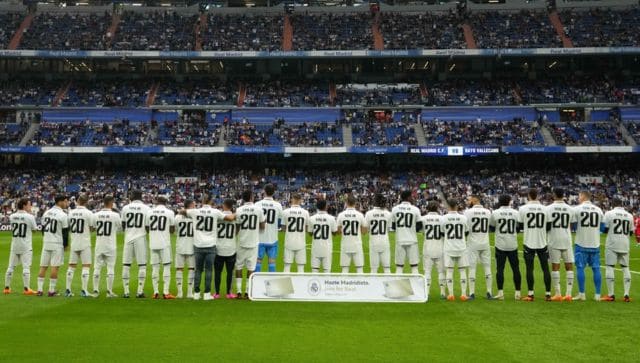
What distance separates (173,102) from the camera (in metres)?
59.9

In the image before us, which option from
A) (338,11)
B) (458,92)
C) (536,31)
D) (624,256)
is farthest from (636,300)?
(338,11)

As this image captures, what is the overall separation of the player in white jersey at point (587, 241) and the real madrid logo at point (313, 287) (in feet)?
19.8

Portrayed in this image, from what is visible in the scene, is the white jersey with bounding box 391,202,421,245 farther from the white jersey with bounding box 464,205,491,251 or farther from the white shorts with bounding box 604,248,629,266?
the white shorts with bounding box 604,248,629,266

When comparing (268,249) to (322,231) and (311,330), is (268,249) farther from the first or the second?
(311,330)

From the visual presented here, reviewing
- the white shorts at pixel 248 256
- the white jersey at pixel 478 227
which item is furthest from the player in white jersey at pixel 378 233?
the white shorts at pixel 248 256

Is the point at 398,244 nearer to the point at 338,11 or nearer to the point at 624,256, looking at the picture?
the point at 624,256

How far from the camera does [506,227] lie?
14.1 meters

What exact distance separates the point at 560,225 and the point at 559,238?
0.30 metres

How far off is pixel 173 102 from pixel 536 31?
36.5m

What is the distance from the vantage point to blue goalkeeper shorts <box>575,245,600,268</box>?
1420cm

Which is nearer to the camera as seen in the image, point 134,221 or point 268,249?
point 134,221

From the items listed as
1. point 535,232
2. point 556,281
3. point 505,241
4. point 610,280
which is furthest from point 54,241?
point 610,280

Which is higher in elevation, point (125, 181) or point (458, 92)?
point (458, 92)

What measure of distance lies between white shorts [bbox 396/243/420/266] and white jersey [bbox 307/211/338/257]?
1.58 metres
